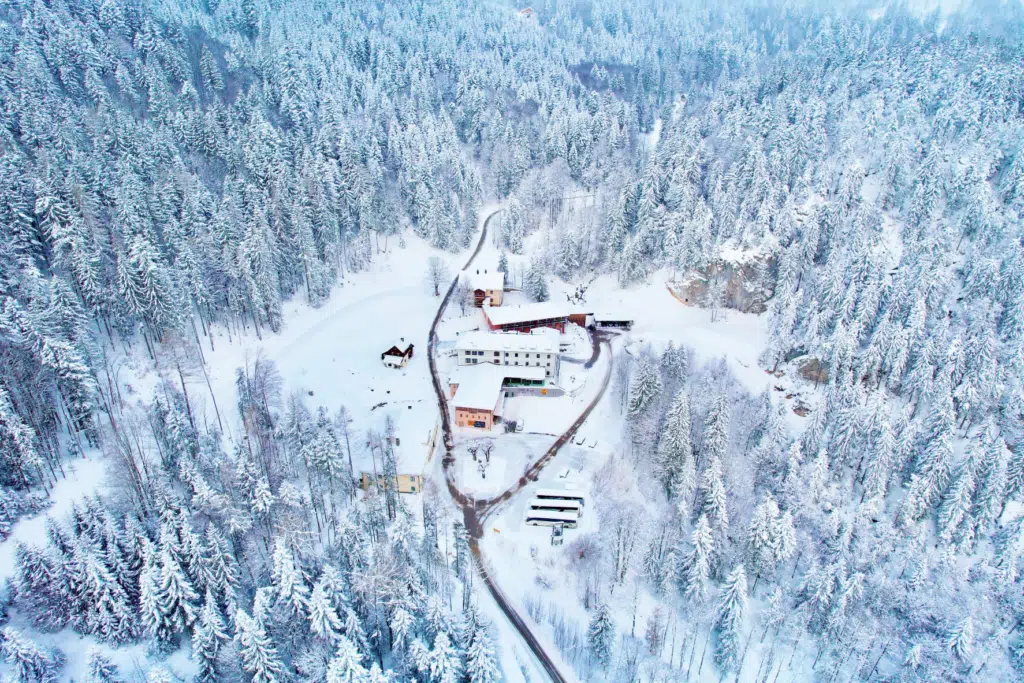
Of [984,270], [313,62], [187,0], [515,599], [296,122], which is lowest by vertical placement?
[515,599]

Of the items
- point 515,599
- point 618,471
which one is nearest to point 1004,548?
point 618,471

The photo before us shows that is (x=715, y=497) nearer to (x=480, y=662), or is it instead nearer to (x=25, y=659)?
(x=480, y=662)

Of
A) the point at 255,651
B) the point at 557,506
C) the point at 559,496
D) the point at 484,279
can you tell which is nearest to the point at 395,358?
the point at 484,279

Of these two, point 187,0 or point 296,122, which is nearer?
point 296,122

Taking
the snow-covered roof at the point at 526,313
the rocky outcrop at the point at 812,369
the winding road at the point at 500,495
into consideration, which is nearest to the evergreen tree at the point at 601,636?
the winding road at the point at 500,495

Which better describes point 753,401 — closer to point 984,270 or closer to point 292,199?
point 984,270
